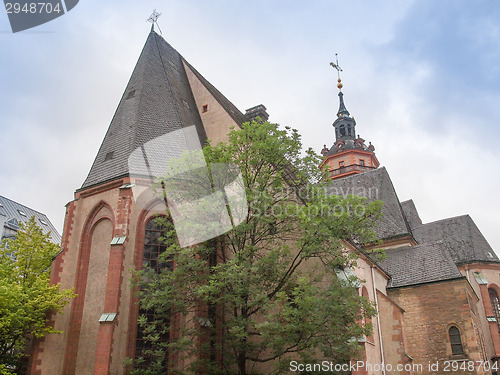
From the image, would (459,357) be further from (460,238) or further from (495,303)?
(460,238)

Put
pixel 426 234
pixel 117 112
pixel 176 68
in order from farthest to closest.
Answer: pixel 426 234, pixel 176 68, pixel 117 112

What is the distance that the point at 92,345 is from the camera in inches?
601

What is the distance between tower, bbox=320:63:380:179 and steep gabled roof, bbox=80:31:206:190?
28092 mm

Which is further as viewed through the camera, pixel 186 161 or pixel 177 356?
pixel 177 356

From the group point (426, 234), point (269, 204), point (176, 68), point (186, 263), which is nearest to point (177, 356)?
point (186, 263)

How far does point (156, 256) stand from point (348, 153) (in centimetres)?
3730

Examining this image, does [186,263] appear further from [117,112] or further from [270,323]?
[117,112]

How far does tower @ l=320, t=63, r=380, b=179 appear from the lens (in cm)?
4969

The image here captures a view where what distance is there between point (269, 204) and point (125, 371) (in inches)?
265

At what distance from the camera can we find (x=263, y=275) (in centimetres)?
1313

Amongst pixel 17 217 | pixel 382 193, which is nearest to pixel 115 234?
pixel 382 193

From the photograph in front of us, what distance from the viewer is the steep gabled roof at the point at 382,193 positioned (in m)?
28.9

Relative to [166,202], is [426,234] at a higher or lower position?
higher

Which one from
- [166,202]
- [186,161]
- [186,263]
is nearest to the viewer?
[186,263]
